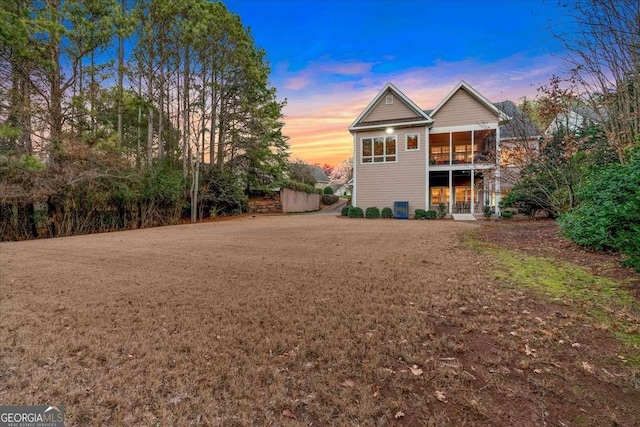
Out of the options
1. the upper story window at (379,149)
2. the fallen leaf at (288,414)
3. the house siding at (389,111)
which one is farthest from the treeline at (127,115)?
the fallen leaf at (288,414)

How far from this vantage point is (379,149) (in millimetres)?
20344

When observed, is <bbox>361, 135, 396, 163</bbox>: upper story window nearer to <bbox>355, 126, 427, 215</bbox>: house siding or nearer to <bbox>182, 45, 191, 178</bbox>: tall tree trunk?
<bbox>355, 126, 427, 215</bbox>: house siding

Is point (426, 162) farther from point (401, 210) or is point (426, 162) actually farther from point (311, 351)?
point (311, 351)

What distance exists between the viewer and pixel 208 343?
308 centimetres

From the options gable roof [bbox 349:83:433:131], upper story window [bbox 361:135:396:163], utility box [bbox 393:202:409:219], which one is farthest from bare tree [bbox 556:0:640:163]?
upper story window [bbox 361:135:396:163]

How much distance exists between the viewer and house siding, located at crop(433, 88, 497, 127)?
18.7 m

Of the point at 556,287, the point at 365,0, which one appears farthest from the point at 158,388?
the point at 365,0

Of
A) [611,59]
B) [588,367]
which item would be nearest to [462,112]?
[611,59]

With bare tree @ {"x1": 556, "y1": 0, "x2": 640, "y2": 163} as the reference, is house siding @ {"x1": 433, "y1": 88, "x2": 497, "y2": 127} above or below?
above

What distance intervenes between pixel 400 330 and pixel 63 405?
292 cm

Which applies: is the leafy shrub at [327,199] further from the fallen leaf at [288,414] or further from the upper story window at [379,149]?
the fallen leaf at [288,414]

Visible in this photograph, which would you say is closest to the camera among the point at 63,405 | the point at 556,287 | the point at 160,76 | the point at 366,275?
the point at 63,405

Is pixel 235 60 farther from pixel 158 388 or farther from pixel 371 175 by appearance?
pixel 158 388
